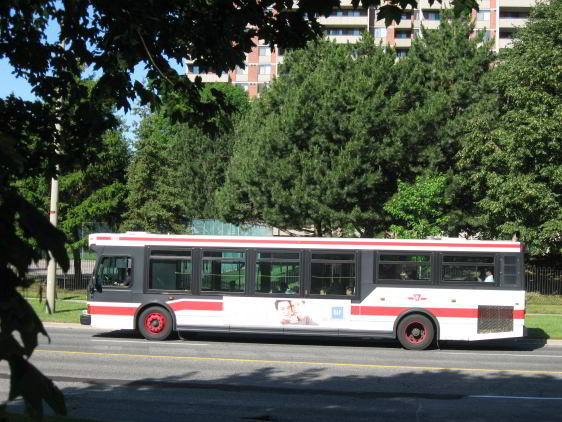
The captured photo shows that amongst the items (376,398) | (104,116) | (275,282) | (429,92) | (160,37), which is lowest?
(376,398)

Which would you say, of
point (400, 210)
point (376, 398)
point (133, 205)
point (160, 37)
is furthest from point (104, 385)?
point (133, 205)

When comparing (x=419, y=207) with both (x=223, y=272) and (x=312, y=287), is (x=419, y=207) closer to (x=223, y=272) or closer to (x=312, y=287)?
(x=312, y=287)

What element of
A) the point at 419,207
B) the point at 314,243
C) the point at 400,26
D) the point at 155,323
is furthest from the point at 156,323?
the point at 400,26

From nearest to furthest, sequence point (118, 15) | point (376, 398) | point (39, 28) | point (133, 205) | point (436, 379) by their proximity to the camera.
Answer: point (118, 15) → point (39, 28) → point (376, 398) → point (436, 379) → point (133, 205)

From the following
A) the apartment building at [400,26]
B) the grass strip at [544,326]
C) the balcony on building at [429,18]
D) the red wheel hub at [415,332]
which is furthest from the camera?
the balcony on building at [429,18]

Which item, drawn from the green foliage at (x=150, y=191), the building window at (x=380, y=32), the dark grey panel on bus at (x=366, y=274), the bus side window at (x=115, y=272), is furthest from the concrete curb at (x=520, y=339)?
the building window at (x=380, y=32)

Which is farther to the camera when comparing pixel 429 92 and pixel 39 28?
pixel 429 92

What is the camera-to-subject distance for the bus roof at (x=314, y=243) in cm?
1825

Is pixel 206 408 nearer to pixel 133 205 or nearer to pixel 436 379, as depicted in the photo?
pixel 436 379

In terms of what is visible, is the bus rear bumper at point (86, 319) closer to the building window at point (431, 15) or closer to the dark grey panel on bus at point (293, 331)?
the dark grey panel on bus at point (293, 331)

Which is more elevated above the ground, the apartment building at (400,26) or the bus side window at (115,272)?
the apartment building at (400,26)

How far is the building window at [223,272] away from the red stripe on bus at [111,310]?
1977mm

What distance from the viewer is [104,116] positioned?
326 inches

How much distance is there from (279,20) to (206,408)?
555cm
